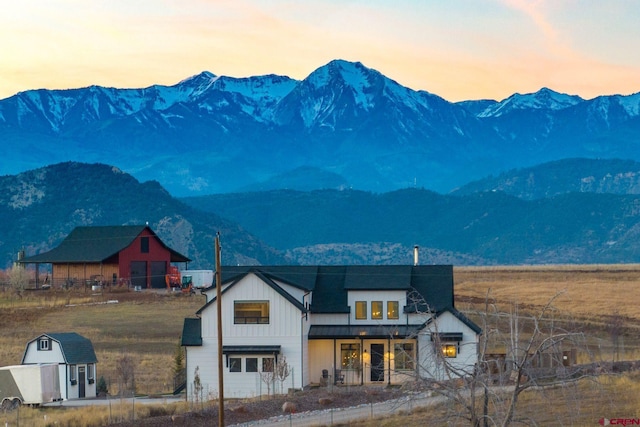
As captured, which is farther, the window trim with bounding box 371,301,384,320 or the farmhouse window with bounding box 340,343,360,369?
the window trim with bounding box 371,301,384,320

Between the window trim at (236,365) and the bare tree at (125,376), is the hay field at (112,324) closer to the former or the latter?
the bare tree at (125,376)

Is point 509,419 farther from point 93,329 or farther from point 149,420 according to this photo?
point 93,329

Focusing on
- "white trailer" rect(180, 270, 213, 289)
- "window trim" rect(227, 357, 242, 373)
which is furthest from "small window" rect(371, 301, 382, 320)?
"white trailer" rect(180, 270, 213, 289)

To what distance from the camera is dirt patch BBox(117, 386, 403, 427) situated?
40062mm

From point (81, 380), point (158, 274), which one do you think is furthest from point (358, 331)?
point (158, 274)

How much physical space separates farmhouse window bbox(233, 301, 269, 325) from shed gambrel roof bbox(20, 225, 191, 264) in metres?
50.0

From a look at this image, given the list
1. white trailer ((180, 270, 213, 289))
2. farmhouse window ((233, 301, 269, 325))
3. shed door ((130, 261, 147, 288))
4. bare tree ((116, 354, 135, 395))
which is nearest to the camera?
bare tree ((116, 354, 135, 395))

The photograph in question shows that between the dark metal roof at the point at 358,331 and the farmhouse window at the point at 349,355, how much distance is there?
0.74 meters

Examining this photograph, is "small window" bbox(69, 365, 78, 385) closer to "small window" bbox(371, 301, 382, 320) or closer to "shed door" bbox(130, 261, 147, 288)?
"small window" bbox(371, 301, 382, 320)

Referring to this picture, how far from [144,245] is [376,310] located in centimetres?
5274

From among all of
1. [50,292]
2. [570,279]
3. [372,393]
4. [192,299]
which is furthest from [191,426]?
[570,279]

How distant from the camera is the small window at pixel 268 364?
175 ft

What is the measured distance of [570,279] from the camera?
117500 mm

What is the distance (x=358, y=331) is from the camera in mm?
55844
